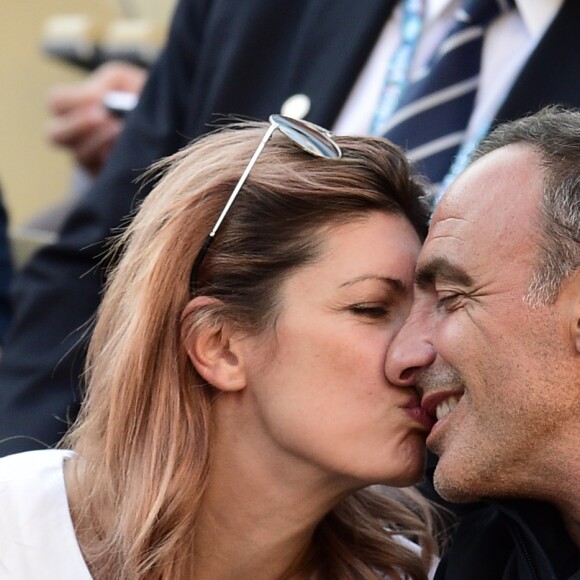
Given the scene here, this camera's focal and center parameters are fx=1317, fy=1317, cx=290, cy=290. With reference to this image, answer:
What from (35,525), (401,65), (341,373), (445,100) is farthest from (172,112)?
(35,525)

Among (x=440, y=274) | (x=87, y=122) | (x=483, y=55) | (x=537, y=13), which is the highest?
(x=537, y=13)

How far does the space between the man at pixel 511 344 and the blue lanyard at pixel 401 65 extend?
63 centimetres

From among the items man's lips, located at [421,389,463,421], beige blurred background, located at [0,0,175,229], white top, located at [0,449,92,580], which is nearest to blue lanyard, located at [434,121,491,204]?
man's lips, located at [421,389,463,421]

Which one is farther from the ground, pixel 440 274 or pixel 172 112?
pixel 440 274

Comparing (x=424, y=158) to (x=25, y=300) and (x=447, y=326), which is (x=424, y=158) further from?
(x=25, y=300)

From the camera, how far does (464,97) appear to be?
9.68 feet

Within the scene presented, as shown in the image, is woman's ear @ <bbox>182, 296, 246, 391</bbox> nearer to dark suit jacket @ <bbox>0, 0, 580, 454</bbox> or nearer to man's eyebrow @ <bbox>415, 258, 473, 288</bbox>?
man's eyebrow @ <bbox>415, 258, 473, 288</bbox>

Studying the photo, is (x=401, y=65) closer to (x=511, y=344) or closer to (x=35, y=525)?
(x=511, y=344)

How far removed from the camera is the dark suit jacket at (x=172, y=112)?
314 centimetres

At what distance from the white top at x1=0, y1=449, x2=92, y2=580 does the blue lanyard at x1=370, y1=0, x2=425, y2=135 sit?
1.11 m

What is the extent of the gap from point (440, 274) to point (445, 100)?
664 millimetres

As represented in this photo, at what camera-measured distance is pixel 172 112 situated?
3428 mm

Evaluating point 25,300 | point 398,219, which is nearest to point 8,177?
point 25,300

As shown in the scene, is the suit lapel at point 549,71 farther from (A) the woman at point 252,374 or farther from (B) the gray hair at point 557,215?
(B) the gray hair at point 557,215
